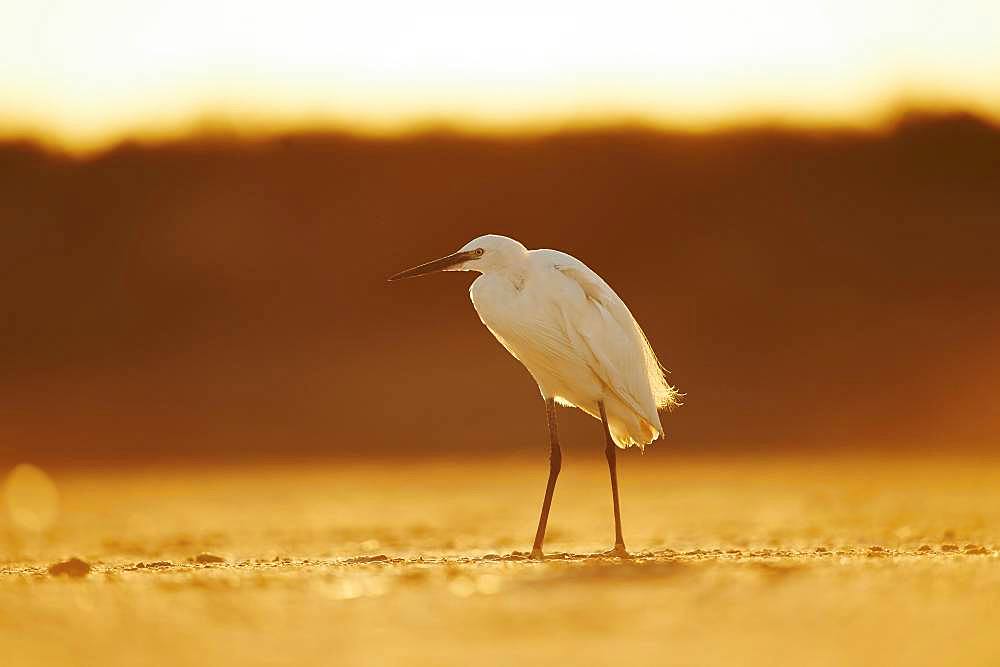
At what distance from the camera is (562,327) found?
9.25 meters


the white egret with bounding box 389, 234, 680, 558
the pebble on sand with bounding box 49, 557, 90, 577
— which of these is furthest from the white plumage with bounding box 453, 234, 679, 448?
the pebble on sand with bounding box 49, 557, 90, 577

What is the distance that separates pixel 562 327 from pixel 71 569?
302cm

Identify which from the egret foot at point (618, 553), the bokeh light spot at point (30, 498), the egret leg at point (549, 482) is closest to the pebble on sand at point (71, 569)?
the egret leg at point (549, 482)

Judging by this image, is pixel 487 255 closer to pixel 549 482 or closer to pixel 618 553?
pixel 549 482

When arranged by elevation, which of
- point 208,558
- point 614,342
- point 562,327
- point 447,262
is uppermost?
point 447,262

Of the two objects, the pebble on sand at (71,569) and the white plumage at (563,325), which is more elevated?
the white plumage at (563,325)

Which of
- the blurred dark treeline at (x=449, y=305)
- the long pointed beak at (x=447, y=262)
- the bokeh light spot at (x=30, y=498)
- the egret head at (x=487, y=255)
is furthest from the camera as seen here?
the blurred dark treeline at (x=449, y=305)

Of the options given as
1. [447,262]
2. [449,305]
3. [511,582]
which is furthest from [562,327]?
[449,305]

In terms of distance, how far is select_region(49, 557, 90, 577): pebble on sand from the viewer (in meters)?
8.15

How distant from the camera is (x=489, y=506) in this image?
14469 mm

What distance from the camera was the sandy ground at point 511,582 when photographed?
5.42 meters

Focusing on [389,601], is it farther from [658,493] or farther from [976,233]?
[976,233]

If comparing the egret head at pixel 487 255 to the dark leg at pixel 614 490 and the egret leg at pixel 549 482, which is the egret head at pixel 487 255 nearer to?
the egret leg at pixel 549 482

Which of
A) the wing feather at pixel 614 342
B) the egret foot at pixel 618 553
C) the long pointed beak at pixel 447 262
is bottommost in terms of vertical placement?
the egret foot at pixel 618 553
